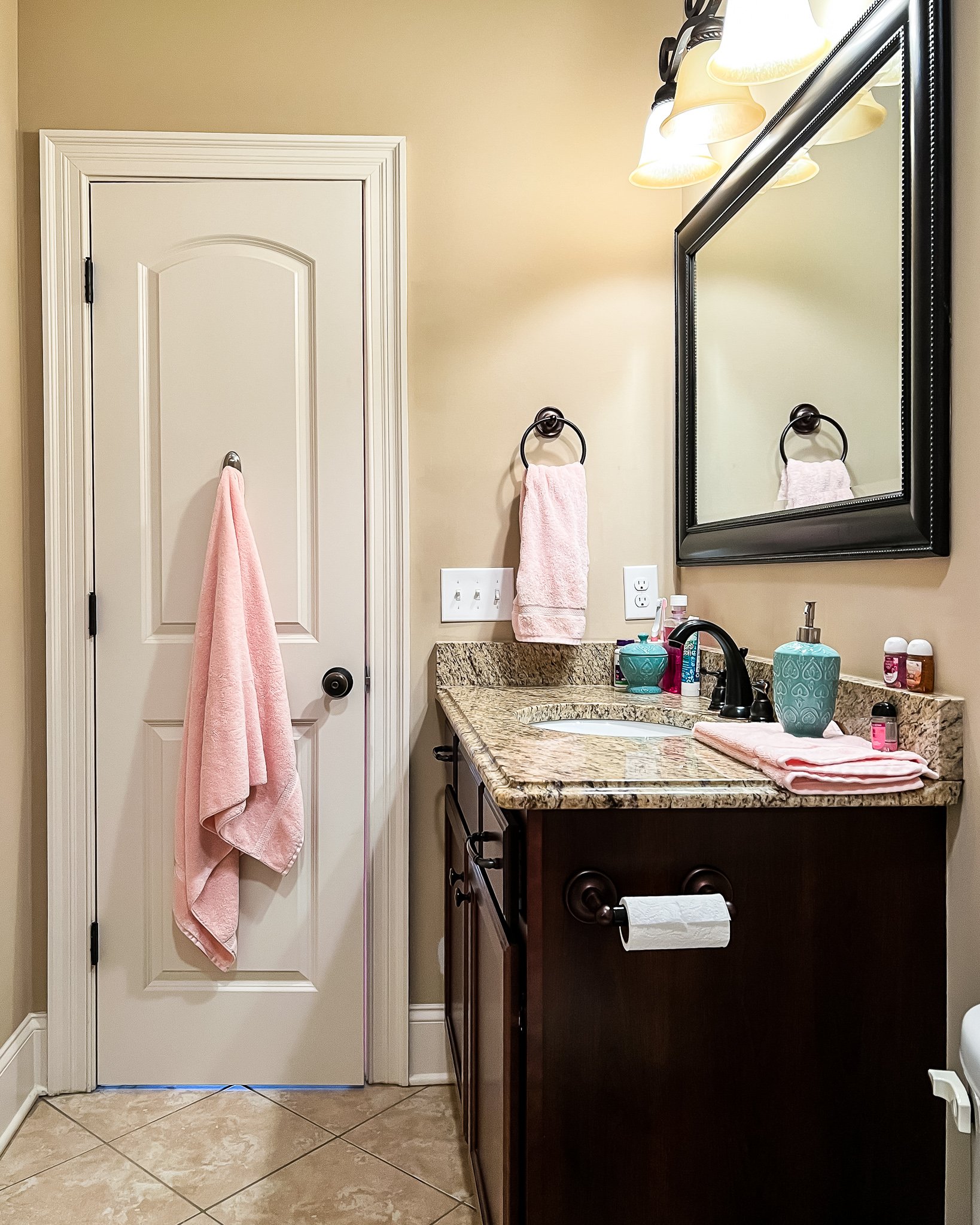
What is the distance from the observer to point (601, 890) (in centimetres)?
104

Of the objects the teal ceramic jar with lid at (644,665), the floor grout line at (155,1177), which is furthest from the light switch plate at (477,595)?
the floor grout line at (155,1177)

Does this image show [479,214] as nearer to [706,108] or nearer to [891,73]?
[706,108]

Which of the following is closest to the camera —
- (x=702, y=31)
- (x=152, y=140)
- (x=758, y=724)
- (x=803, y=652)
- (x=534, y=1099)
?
(x=534, y=1099)

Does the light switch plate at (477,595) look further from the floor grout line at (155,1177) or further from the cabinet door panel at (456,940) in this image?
the floor grout line at (155,1177)

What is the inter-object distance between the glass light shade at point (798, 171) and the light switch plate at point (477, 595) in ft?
3.18

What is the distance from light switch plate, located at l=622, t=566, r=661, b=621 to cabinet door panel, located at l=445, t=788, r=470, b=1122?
60 centimetres

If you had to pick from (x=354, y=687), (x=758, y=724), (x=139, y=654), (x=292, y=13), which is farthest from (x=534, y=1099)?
(x=292, y=13)

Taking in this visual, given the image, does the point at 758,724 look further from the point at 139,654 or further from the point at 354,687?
the point at 139,654

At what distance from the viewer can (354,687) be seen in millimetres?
2037

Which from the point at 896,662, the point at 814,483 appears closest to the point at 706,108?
the point at 814,483

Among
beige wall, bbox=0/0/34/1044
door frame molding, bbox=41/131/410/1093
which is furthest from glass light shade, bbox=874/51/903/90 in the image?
beige wall, bbox=0/0/34/1044

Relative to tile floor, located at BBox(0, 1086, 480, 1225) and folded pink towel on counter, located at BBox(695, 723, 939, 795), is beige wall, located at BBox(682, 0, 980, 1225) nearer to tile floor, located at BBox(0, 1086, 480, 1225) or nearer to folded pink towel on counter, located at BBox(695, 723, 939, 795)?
folded pink towel on counter, located at BBox(695, 723, 939, 795)

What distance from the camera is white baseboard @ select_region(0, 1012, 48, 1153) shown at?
183 cm

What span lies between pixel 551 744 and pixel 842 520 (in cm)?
55
